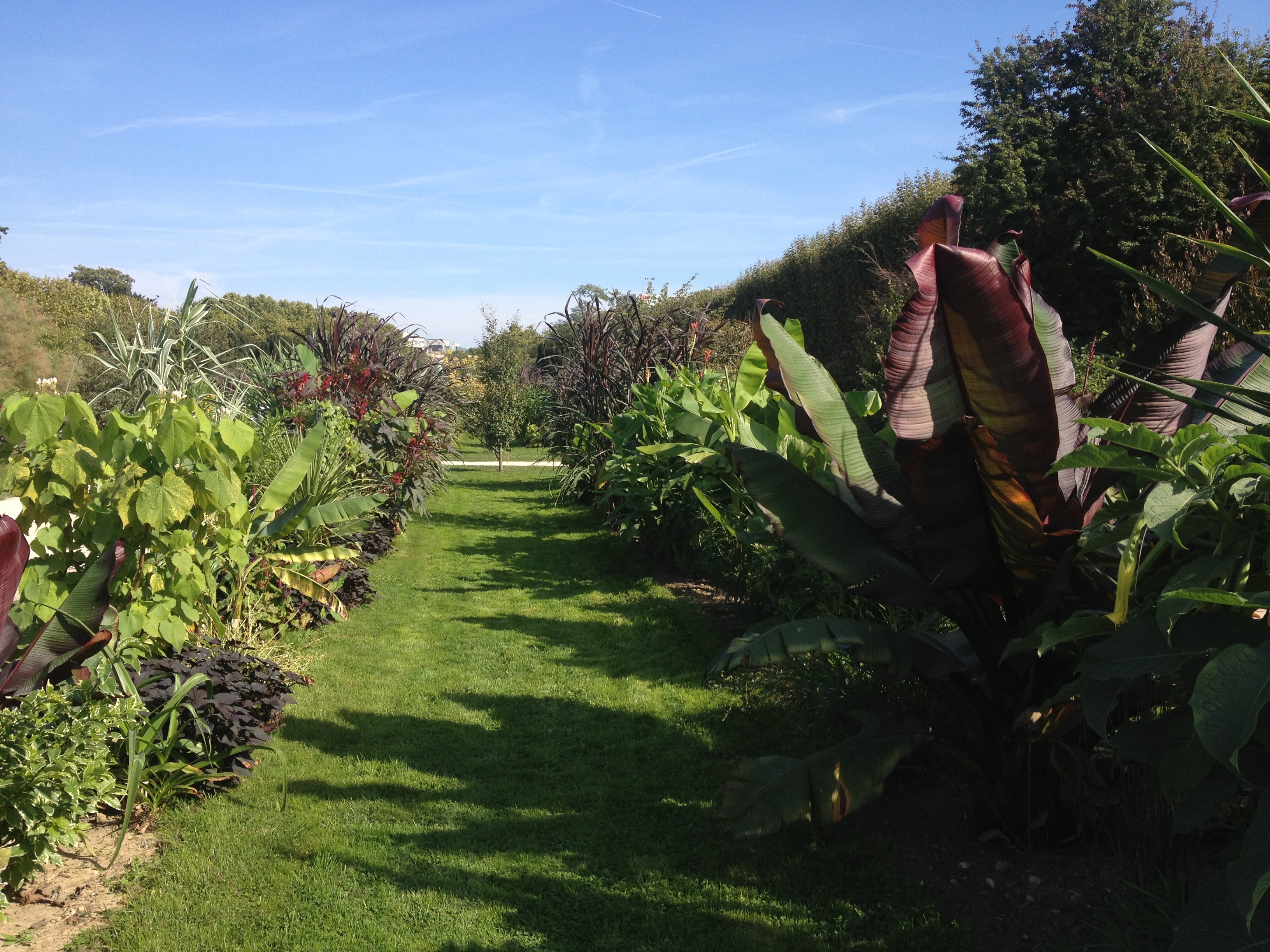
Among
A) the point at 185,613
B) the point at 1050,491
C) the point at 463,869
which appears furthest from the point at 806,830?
the point at 185,613

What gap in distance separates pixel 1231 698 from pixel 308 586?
5.51m

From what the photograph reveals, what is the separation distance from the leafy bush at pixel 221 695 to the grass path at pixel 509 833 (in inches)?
10.8

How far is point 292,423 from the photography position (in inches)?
379

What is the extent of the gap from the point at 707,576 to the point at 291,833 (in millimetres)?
4623

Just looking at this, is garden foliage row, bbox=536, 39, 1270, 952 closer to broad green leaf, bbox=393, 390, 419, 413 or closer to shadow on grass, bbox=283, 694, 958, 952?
shadow on grass, bbox=283, 694, 958, 952

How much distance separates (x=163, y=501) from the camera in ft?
12.5

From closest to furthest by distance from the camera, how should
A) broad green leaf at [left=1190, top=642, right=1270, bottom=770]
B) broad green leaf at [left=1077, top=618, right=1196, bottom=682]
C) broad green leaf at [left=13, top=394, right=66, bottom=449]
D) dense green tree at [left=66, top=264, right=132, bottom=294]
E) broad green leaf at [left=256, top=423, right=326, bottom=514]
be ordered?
broad green leaf at [left=1190, top=642, right=1270, bottom=770], broad green leaf at [left=1077, top=618, right=1196, bottom=682], broad green leaf at [left=13, top=394, right=66, bottom=449], broad green leaf at [left=256, top=423, right=326, bottom=514], dense green tree at [left=66, top=264, right=132, bottom=294]

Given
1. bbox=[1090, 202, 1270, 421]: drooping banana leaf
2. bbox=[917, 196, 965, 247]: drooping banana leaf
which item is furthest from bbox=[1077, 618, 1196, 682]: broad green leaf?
bbox=[917, 196, 965, 247]: drooping banana leaf

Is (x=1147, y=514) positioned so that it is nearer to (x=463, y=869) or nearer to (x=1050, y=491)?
(x=1050, y=491)

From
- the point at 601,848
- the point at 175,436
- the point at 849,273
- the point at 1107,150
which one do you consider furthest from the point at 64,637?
the point at 849,273

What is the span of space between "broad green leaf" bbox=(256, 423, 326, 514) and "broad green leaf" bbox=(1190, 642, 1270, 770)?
4.68 metres

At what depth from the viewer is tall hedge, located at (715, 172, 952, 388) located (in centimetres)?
1585

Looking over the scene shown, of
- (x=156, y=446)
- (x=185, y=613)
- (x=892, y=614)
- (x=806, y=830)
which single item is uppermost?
(x=156, y=446)

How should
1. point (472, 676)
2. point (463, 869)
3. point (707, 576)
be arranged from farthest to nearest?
point (707, 576) → point (472, 676) → point (463, 869)
